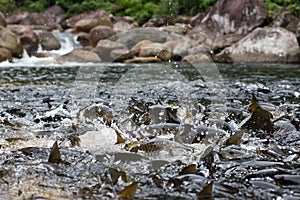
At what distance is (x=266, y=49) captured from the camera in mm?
12781

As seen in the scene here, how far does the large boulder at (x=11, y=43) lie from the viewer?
13.1 metres

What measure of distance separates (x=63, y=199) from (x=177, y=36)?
14.7m

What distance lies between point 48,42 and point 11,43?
3.02 metres

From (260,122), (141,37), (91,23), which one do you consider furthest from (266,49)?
(260,122)

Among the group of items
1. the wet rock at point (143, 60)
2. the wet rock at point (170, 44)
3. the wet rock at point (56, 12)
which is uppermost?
the wet rock at point (56, 12)

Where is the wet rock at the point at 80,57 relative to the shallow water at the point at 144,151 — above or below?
below

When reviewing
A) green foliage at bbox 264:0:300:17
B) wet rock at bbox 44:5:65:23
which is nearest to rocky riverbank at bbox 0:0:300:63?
green foliage at bbox 264:0:300:17

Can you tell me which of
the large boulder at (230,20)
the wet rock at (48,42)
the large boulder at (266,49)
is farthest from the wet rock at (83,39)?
the large boulder at (266,49)

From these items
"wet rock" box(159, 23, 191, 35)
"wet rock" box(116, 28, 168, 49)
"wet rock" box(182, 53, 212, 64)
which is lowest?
"wet rock" box(182, 53, 212, 64)

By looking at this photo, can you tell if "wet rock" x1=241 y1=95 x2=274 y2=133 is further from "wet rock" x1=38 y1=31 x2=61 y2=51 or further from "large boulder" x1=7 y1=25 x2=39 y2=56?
"wet rock" x1=38 y1=31 x2=61 y2=51

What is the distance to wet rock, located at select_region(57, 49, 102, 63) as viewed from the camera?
507 inches

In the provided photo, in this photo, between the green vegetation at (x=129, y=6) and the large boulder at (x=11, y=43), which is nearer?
the large boulder at (x=11, y=43)

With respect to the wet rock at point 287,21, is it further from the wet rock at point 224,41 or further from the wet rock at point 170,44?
the wet rock at point 170,44

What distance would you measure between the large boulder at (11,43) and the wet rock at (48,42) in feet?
7.60
